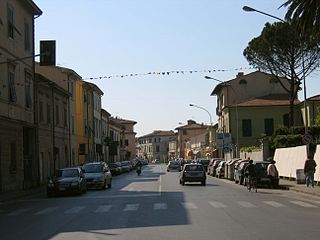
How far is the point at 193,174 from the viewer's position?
40.6 m

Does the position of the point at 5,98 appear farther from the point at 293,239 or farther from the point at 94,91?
the point at 94,91

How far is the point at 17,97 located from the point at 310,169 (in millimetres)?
18850

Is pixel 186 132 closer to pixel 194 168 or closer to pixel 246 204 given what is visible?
pixel 194 168

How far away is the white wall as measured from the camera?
34.5m

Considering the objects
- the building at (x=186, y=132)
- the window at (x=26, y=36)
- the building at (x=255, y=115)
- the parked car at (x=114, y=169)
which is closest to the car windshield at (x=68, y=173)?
the window at (x=26, y=36)

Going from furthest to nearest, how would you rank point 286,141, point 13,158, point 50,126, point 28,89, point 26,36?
1. point 50,126
2. point 286,141
3. point 28,89
4. point 26,36
5. point 13,158

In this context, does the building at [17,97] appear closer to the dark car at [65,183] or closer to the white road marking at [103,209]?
the dark car at [65,183]

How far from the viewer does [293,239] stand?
39.7ft

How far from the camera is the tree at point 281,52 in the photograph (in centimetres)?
5766

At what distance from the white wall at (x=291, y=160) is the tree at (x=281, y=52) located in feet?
51.1

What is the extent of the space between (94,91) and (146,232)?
72.7 meters

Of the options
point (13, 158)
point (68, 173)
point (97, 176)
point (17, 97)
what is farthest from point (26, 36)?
point (68, 173)

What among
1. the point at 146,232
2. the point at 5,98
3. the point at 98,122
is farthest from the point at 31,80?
the point at 98,122

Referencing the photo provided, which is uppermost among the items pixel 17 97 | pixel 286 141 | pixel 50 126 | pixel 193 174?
pixel 17 97
